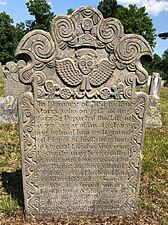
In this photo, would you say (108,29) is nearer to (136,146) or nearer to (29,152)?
(136,146)

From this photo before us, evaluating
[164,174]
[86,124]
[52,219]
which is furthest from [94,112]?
[164,174]

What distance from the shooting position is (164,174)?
313 inches

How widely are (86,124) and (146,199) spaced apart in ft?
6.26

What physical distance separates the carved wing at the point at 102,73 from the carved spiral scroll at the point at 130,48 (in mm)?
165

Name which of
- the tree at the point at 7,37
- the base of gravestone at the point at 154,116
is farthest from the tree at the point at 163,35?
the base of gravestone at the point at 154,116

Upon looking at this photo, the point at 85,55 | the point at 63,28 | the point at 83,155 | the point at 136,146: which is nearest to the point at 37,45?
the point at 63,28

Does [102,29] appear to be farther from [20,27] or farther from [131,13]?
[20,27]

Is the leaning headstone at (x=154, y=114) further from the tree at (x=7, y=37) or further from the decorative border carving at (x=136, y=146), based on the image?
the tree at (x=7, y=37)

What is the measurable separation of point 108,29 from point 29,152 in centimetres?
193

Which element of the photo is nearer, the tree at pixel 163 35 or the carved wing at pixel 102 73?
the carved wing at pixel 102 73

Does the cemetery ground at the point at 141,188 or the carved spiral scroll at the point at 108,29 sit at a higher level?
the carved spiral scroll at the point at 108,29

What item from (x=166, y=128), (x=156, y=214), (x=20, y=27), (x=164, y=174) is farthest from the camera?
(x=20, y=27)

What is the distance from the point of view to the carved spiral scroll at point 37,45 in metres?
5.33

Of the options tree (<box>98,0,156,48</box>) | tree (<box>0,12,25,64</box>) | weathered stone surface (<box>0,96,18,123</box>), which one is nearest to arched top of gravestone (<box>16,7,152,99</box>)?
weathered stone surface (<box>0,96,18,123</box>)
